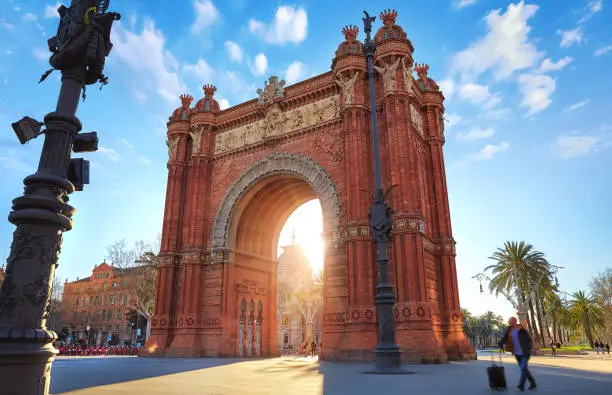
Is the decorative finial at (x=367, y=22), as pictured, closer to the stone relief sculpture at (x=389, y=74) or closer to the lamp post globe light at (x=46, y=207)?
the stone relief sculpture at (x=389, y=74)

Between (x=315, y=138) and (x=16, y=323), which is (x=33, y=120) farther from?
(x=315, y=138)

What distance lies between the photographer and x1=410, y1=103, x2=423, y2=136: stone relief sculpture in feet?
78.0

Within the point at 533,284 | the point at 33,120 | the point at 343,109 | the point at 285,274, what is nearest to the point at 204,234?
the point at 343,109

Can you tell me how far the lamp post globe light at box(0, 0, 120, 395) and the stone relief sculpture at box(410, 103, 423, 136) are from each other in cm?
2005

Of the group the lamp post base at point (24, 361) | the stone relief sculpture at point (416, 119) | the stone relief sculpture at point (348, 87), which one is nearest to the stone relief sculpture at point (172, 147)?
the stone relief sculpture at point (348, 87)

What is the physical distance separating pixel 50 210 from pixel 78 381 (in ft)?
20.8

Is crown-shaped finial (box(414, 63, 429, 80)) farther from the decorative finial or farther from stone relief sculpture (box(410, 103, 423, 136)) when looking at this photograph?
the decorative finial

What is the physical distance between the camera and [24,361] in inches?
169

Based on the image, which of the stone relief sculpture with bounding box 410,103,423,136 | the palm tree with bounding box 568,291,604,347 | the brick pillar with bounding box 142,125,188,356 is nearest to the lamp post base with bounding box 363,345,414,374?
the stone relief sculpture with bounding box 410,103,423,136

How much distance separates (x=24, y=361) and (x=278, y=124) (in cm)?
2275

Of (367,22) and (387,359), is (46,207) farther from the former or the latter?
(367,22)


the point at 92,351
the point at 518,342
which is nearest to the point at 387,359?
the point at 518,342

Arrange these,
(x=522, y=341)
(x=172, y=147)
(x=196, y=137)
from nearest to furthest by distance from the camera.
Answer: (x=522, y=341)
(x=196, y=137)
(x=172, y=147)

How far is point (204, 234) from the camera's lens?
26.8 metres
